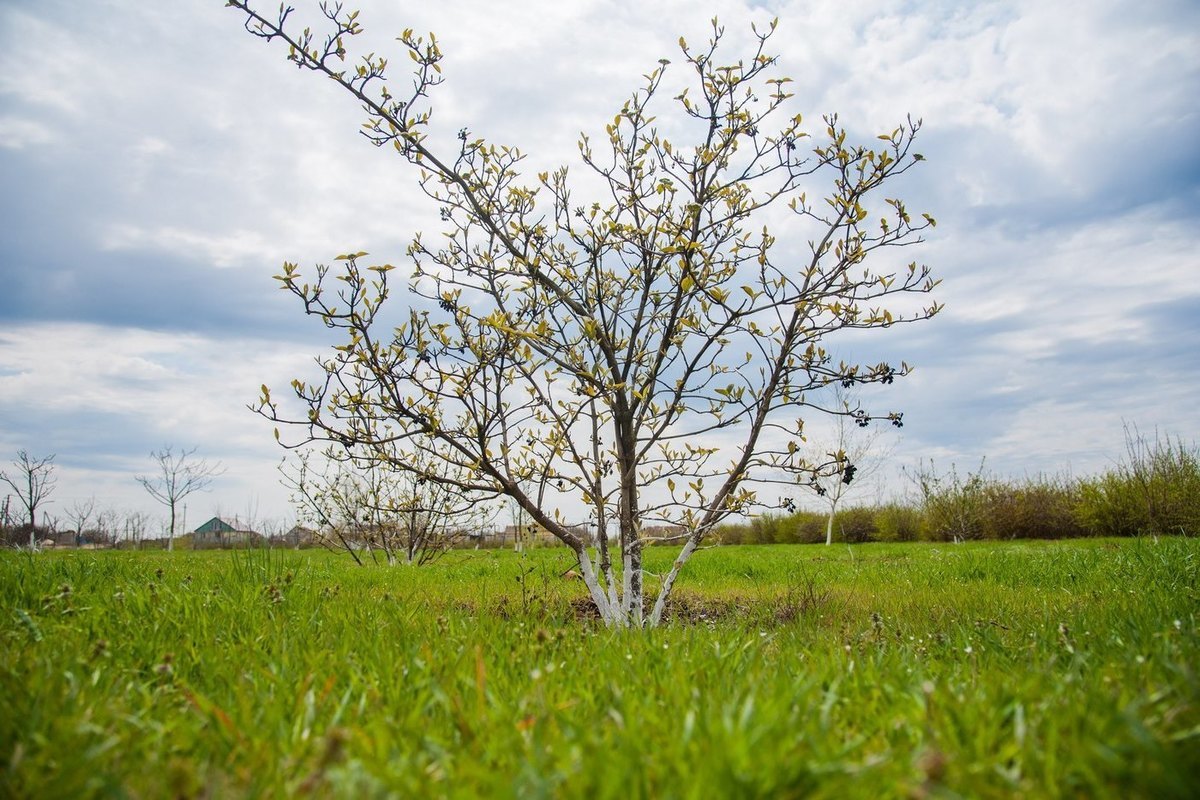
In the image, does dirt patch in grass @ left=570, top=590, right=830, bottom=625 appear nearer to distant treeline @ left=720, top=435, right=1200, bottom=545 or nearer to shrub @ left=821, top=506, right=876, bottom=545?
distant treeline @ left=720, top=435, right=1200, bottom=545

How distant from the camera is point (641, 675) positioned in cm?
247

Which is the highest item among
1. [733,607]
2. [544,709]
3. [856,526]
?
[544,709]

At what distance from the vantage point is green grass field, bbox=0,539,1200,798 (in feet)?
4.69

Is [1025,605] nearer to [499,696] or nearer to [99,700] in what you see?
[499,696]

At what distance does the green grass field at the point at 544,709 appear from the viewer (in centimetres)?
143

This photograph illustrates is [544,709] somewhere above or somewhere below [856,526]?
above

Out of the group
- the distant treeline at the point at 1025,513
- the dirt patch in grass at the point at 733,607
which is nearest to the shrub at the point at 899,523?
the distant treeline at the point at 1025,513

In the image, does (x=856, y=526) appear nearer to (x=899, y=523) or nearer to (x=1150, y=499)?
(x=899, y=523)

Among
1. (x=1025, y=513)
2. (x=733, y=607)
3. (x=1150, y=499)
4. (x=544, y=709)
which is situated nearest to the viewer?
(x=544, y=709)

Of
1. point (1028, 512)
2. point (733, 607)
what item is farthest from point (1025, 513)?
point (733, 607)

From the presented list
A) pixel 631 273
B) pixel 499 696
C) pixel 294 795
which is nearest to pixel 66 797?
pixel 294 795

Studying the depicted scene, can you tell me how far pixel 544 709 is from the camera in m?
1.86

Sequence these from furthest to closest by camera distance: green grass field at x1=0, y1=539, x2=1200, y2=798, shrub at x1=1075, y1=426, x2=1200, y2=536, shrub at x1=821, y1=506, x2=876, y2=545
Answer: shrub at x1=821, y1=506, x2=876, y2=545 → shrub at x1=1075, y1=426, x2=1200, y2=536 → green grass field at x1=0, y1=539, x2=1200, y2=798

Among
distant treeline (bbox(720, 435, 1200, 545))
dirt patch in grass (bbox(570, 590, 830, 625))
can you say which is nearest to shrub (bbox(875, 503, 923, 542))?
distant treeline (bbox(720, 435, 1200, 545))
